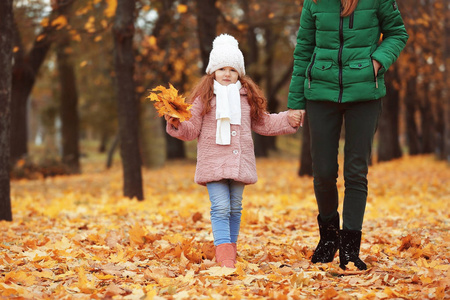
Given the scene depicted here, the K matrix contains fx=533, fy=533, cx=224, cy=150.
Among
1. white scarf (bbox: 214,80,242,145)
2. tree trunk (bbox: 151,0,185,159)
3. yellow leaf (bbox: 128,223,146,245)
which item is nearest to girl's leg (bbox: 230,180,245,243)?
white scarf (bbox: 214,80,242,145)

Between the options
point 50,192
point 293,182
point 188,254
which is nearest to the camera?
point 188,254

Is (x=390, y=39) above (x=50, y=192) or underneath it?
above

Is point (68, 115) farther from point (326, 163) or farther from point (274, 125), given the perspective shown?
point (326, 163)

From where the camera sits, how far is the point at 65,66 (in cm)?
1800

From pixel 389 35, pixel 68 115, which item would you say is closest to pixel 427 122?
pixel 68 115

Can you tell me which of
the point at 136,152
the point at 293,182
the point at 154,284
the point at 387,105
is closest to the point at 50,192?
the point at 136,152

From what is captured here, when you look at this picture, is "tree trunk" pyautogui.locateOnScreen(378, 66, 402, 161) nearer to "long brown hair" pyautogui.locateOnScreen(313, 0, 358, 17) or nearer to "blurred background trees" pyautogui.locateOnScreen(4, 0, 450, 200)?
"blurred background trees" pyautogui.locateOnScreen(4, 0, 450, 200)

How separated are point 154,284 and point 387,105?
55.7 ft

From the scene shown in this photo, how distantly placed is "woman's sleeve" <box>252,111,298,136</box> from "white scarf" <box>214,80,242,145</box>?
10.3 inches

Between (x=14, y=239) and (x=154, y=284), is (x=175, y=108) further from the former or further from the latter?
(x=14, y=239)

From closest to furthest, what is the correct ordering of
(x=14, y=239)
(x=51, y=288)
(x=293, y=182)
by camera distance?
(x=51, y=288), (x=14, y=239), (x=293, y=182)

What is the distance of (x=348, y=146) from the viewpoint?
379 cm

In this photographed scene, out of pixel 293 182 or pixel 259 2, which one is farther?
pixel 259 2

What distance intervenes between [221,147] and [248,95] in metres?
0.47
